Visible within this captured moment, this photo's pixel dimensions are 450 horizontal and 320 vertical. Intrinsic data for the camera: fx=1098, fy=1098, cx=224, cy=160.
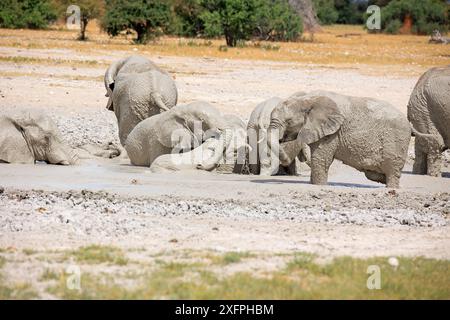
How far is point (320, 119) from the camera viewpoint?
11.3m

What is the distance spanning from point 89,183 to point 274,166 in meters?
2.31

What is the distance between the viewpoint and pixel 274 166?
12.8 meters

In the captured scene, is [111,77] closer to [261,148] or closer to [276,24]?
[261,148]

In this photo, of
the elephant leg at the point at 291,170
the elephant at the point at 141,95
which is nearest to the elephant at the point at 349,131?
the elephant leg at the point at 291,170

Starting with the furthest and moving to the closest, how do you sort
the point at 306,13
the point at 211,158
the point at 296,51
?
1. the point at 306,13
2. the point at 296,51
3. the point at 211,158

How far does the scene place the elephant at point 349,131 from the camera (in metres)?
11.3

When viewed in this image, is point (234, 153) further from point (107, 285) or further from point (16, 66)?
point (16, 66)

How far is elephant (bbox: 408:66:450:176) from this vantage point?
529 inches

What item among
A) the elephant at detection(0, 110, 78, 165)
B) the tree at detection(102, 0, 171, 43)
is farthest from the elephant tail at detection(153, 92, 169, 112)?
the tree at detection(102, 0, 171, 43)

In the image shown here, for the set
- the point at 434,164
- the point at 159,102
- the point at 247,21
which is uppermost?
the point at 159,102

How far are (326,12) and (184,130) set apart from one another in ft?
202

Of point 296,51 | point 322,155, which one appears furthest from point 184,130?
point 296,51

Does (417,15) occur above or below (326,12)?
above
